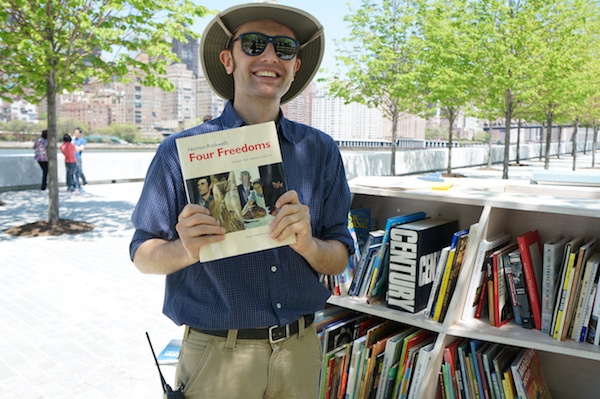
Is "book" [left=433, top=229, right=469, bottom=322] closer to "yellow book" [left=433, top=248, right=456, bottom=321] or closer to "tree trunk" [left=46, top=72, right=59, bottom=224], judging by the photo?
"yellow book" [left=433, top=248, right=456, bottom=321]

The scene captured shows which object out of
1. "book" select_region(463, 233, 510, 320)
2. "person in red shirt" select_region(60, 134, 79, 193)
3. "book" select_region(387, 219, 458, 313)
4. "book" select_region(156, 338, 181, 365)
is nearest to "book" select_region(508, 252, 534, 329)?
"book" select_region(463, 233, 510, 320)

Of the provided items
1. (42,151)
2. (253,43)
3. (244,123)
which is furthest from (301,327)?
(42,151)

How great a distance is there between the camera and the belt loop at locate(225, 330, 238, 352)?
6.08 feet

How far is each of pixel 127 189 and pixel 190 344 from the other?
54.1 ft

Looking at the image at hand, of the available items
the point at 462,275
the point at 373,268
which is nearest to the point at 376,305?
the point at 373,268

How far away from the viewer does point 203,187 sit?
1624mm

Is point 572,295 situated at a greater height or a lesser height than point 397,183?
lesser

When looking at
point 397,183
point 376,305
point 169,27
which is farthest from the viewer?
point 169,27

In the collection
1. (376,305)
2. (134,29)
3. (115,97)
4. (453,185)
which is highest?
(134,29)

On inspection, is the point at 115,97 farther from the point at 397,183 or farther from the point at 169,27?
the point at 397,183

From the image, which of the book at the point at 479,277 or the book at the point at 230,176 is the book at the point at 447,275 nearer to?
the book at the point at 479,277

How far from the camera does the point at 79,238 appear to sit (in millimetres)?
10078

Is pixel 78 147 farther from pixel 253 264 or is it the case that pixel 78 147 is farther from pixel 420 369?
pixel 253 264

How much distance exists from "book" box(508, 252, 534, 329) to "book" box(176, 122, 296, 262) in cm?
159
